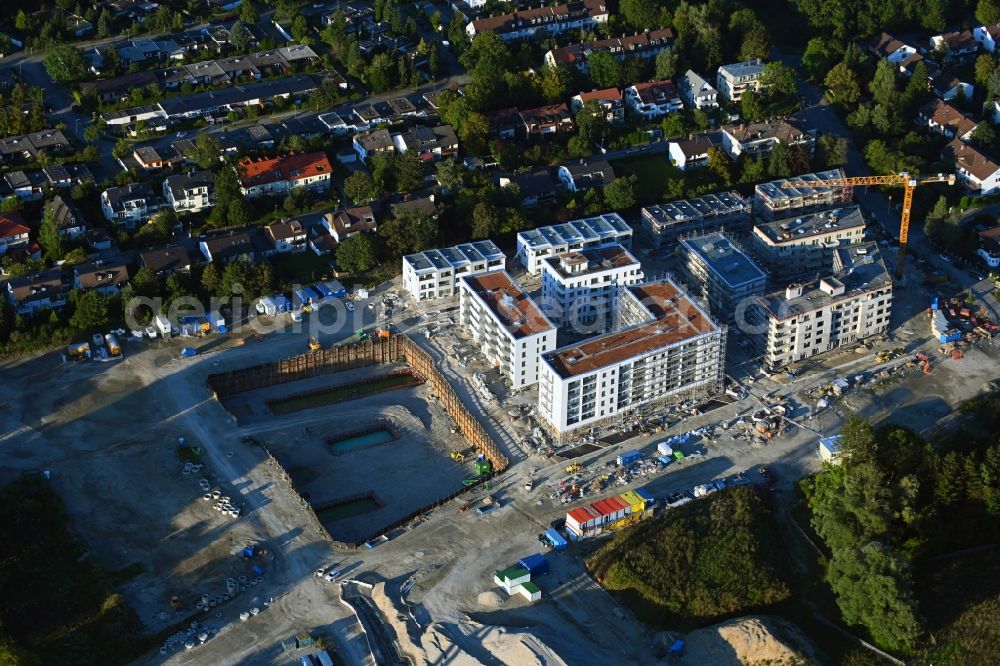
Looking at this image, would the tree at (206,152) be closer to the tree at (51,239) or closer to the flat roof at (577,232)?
the tree at (51,239)

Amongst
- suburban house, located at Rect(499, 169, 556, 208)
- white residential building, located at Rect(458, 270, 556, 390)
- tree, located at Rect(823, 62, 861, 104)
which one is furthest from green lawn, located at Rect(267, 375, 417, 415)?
tree, located at Rect(823, 62, 861, 104)

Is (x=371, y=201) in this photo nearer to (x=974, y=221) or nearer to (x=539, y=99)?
(x=539, y=99)

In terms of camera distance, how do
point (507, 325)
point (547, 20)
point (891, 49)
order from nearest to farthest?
1. point (507, 325)
2. point (891, 49)
3. point (547, 20)

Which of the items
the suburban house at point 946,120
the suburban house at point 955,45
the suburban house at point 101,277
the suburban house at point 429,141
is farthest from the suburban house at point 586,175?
the suburban house at point 955,45

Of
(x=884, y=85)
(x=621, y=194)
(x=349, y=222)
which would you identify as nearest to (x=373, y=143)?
(x=349, y=222)

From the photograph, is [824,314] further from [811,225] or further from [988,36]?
[988,36]

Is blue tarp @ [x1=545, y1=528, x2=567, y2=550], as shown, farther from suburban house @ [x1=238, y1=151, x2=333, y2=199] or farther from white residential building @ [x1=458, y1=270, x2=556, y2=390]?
suburban house @ [x1=238, y1=151, x2=333, y2=199]
